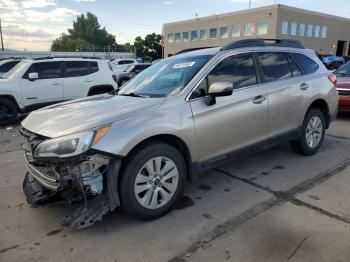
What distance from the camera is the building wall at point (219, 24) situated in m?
44.8

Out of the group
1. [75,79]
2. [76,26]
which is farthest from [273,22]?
[76,26]

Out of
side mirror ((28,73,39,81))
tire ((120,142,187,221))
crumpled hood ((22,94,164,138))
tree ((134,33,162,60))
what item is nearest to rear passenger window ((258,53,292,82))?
crumpled hood ((22,94,164,138))

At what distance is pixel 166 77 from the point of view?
423cm

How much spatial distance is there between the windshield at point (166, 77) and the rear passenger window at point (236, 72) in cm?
20

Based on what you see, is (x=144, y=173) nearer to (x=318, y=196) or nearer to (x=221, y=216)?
(x=221, y=216)

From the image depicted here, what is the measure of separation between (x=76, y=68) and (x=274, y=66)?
6.99 m

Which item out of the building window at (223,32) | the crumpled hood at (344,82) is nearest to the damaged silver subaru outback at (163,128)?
the crumpled hood at (344,82)

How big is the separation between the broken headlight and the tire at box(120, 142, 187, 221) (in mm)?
393

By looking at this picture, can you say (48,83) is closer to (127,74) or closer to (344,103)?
(344,103)

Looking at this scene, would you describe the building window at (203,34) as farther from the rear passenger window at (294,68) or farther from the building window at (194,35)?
the rear passenger window at (294,68)

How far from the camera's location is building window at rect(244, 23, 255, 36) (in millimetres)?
47562

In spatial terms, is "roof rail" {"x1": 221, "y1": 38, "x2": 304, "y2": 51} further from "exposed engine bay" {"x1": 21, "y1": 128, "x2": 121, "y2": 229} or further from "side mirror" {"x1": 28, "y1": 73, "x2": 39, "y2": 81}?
"side mirror" {"x1": 28, "y1": 73, "x2": 39, "y2": 81}

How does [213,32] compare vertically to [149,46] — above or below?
above

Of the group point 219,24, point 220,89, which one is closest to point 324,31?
point 219,24
